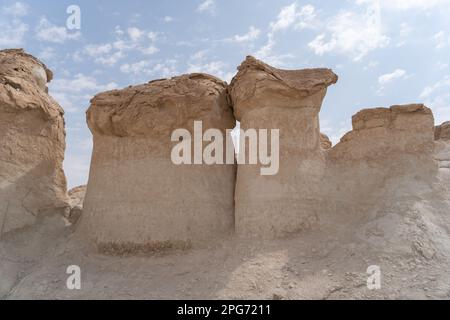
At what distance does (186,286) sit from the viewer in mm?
6336

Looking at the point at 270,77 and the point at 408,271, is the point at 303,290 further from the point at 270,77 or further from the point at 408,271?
the point at 270,77

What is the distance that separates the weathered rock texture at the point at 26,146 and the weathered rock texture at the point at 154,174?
0.96 meters

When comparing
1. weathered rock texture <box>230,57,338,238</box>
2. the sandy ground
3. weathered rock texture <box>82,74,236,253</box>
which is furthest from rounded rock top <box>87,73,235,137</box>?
the sandy ground

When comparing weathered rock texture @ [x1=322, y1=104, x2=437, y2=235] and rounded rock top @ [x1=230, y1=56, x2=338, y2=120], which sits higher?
rounded rock top @ [x1=230, y1=56, x2=338, y2=120]

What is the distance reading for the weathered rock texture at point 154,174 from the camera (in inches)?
294

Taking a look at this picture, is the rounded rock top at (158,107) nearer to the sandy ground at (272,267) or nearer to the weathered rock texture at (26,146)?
the weathered rock texture at (26,146)

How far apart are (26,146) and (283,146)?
199 inches

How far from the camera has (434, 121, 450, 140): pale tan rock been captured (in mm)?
10963

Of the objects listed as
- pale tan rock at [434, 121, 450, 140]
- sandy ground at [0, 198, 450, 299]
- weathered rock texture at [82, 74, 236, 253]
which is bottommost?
sandy ground at [0, 198, 450, 299]

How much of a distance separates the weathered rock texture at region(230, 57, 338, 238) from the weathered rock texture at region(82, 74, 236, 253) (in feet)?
1.65

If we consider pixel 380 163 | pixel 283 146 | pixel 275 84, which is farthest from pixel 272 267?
pixel 275 84

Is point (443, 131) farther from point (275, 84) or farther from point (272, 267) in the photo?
point (272, 267)

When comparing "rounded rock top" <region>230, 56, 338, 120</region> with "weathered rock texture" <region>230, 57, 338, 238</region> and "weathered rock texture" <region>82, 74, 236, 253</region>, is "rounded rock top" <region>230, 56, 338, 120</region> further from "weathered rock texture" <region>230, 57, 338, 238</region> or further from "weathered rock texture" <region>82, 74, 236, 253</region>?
"weathered rock texture" <region>82, 74, 236, 253</region>
